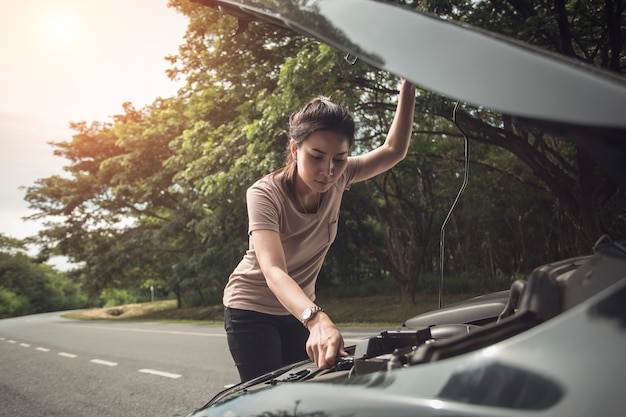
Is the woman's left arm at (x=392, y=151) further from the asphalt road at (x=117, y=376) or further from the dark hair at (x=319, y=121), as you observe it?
the asphalt road at (x=117, y=376)

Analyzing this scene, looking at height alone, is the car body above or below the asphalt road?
above

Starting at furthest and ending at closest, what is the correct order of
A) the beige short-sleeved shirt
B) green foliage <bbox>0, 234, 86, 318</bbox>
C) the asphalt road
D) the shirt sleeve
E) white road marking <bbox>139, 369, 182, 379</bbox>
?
1. green foliage <bbox>0, 234, 86, 318</bbox>
2. white road marking <bbox>139, 369, 182, 379</bbox>
3. the asphalt road
4. the beige short-sleeved shirt
5. the shirt sleeve

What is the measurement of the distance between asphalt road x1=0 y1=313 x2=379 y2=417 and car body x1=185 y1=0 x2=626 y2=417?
1627 mm

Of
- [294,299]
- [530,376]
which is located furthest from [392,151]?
[530,376]

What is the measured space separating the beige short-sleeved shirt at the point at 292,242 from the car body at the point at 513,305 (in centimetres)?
92

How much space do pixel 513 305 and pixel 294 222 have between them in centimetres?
107

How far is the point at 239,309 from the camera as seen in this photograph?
2.11m

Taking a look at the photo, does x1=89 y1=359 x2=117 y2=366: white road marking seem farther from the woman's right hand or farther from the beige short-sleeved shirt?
the woman's right hand

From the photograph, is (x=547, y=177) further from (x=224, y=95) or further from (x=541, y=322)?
(x=224, y=95)

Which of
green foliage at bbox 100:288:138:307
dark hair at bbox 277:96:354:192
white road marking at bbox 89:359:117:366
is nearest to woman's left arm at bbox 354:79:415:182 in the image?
dark hair at bbox 277:96:354:192

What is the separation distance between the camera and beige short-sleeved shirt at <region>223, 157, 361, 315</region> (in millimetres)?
1935

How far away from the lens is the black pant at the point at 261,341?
79.4 inches

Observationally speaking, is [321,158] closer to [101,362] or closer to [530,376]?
[530,376]

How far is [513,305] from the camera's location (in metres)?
1.03
